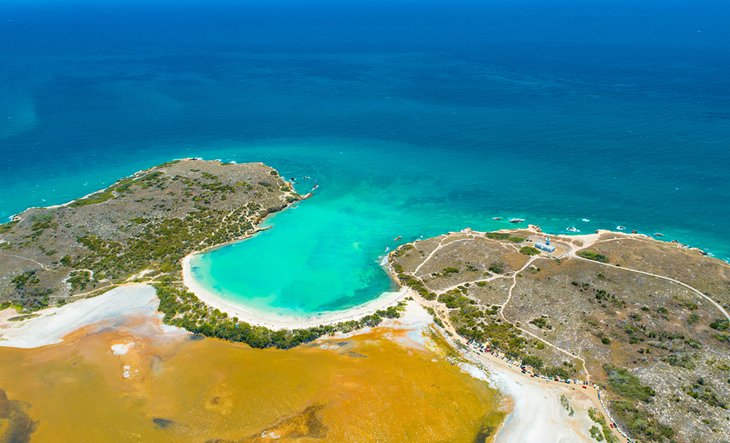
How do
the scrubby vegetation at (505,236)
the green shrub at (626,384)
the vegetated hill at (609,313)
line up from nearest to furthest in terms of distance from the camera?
the vegetated hill at (609,313)
the green shrub at (626,384)
the scrubby vegetation at (505,236)

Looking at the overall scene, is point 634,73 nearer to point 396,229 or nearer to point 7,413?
point 396,229

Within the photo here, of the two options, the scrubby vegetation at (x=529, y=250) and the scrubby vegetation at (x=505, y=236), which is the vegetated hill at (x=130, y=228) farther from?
the scrubby vegetation at (x=529, y=250)

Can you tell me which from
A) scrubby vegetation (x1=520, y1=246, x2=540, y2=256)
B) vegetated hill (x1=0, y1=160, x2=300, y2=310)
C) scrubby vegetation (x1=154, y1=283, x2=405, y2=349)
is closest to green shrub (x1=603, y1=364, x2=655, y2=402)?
scrubby vegetation (x1=520, y1=246, x2=540, y2=256)

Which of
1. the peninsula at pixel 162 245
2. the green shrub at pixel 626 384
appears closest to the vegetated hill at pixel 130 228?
the peninsula at pixel 162 245

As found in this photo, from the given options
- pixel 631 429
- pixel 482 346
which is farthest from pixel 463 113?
pixel 631 429

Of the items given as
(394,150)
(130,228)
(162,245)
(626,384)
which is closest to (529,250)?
(626,384)
